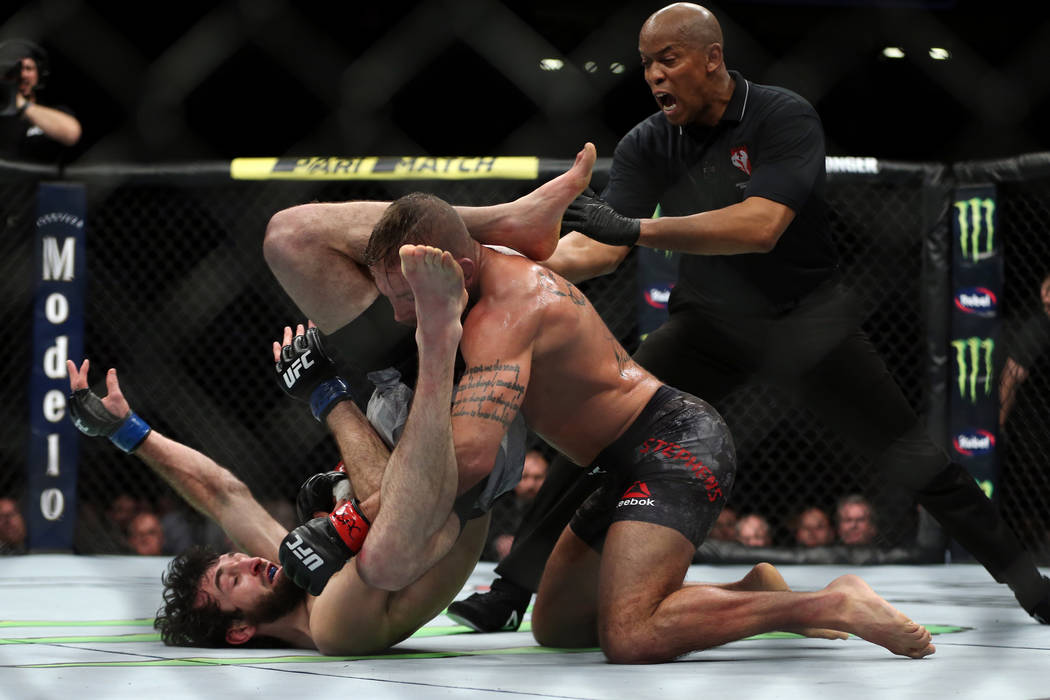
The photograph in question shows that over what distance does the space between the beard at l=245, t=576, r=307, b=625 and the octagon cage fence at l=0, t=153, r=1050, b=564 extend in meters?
1.65

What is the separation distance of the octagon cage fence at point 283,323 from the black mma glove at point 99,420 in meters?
1.71

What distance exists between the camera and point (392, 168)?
4.11m

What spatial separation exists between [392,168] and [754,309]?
6.05 ft

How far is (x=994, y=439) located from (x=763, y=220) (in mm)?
1996

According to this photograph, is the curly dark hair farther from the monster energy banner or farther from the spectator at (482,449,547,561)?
the monster energy banner

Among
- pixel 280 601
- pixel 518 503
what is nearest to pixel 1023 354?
pixel 518 503

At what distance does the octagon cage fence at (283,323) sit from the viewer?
13.4 feet

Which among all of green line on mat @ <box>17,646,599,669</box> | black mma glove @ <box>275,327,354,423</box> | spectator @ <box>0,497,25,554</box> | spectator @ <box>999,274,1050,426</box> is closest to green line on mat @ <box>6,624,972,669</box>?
green line on mat @ <box>17,646,599,669</box>

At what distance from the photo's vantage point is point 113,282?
462cm

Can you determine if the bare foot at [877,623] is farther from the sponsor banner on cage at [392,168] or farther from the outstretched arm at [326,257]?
the sponsor banner on cage at [392,168]

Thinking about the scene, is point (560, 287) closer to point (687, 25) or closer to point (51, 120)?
point (687, 25)

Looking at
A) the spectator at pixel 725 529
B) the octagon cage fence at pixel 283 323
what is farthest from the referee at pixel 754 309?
the spectator at pixel 725 529

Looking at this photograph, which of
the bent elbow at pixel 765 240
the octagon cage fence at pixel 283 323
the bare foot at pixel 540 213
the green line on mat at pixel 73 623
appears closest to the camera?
the bare foot at pixel 540 213

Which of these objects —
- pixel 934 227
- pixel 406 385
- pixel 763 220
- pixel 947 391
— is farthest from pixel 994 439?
pixel 406 385
